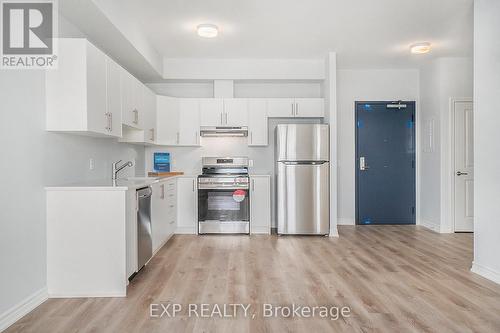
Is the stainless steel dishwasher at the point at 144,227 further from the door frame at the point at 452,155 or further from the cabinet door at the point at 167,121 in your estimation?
the door frame at the point at 452,155

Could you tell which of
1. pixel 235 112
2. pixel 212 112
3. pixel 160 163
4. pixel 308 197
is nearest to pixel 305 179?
pixel 308 197

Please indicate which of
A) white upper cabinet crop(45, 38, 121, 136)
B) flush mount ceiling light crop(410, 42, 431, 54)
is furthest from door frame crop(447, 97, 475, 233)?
white upper cabinet crop(45, 38, 121, 136)

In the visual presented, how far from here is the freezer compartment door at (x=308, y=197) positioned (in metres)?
4.81

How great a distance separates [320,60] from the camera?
5.24 meters

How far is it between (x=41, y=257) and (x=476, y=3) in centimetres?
448

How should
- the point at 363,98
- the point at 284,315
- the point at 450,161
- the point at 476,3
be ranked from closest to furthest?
the point at 284,315 → the point at 476,3 → the point at 450,161 → the point at 363,98

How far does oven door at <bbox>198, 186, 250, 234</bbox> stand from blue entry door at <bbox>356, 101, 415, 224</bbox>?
6.73ft

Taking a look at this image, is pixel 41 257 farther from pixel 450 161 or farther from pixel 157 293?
pixel 450 161

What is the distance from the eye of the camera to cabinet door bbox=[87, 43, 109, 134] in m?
2.72

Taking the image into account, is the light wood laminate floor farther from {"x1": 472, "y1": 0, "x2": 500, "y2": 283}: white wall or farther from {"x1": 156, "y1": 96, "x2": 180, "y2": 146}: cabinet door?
{"x1": 156, "y1": 96, "x2": 180, "y2": 146}: cabinet door

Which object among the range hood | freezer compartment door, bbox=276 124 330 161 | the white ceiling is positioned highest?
the white ceiling

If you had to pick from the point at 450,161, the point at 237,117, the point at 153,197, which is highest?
the point at 237,117

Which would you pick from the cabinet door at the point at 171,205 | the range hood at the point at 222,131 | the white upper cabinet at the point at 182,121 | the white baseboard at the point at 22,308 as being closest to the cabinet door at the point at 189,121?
the white upper cabinet at the point at 182,121

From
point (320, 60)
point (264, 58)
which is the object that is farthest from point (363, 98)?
point (264, 58)
